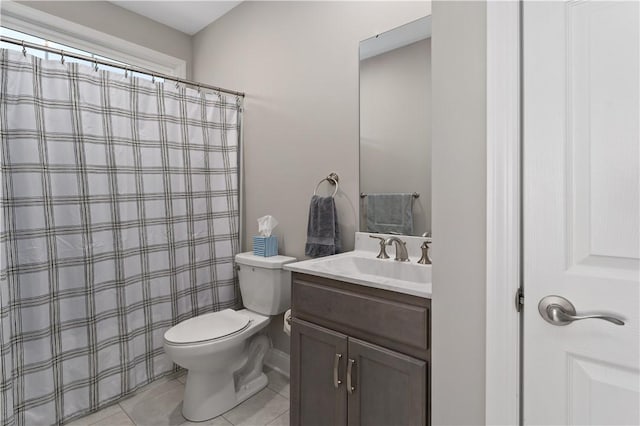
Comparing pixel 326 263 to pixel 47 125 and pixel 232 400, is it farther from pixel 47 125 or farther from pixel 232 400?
Result: pixel 47 125

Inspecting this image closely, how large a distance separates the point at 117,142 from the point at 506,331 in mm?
2101

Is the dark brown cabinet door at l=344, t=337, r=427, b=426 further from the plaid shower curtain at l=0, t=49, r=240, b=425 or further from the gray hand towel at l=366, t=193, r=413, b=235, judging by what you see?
the plaid shower curtain at l=0, t=49, r=240, b=425

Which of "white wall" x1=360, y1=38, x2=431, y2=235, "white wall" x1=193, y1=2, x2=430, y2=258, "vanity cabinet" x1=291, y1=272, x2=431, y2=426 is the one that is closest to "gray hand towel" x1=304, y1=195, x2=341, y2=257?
"white wall" x1=193, y1=2, x2=430, y2=258

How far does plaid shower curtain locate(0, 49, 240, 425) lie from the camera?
1.59 meters

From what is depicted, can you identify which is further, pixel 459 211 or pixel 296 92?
pixel 296 92

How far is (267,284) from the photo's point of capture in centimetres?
197

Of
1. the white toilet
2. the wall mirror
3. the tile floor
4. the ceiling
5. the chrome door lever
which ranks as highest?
the ceiling

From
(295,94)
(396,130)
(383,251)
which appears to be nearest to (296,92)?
(295,94)

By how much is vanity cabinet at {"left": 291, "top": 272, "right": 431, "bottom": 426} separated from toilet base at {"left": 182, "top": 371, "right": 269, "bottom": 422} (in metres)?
0.55

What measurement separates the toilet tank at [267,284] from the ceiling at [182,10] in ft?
6.16

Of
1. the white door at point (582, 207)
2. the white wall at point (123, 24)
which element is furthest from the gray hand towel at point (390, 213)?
the white wall at point (123, 24)

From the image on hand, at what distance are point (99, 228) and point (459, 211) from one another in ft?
6.17

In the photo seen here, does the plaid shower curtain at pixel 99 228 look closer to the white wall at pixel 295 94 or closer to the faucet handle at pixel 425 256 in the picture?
the white wall at pixel 295 94

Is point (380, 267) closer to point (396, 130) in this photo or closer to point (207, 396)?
point (396, 130)
